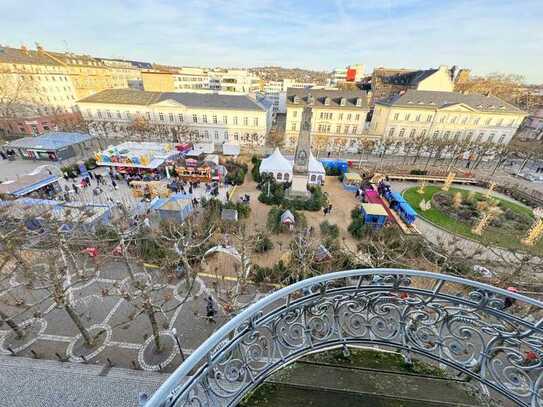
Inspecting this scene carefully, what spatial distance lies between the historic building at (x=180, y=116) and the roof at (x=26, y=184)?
15330mm

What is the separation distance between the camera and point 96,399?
6.62 meters

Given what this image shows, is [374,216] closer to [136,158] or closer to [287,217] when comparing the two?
[287,217]

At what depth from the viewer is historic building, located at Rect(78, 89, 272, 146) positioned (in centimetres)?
3173

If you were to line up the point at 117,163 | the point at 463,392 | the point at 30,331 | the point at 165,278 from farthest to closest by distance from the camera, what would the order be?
the point at 117,163 → the point at 165,278 → the point at 30,331 → the point at 463,392

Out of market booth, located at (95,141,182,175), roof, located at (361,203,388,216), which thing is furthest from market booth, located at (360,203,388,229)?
market booth, located at (95,141,182,175)

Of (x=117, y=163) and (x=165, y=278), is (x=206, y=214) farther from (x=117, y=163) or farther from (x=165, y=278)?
(x=117, y=163)

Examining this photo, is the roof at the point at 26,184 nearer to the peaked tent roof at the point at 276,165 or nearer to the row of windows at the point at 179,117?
the peaked tent roof at the point at 276,165

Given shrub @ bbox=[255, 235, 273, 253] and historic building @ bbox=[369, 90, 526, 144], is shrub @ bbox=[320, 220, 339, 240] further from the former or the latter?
historic building @ bbox=[369, 90, 526, 144]

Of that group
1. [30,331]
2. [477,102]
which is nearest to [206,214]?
[30,331]

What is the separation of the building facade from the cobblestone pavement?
30.7 m

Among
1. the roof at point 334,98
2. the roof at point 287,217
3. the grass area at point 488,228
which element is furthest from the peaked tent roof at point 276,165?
the roof at point 334,98

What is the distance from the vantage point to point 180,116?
32406mm

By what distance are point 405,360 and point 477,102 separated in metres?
41.7

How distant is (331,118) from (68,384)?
34.2 metres
